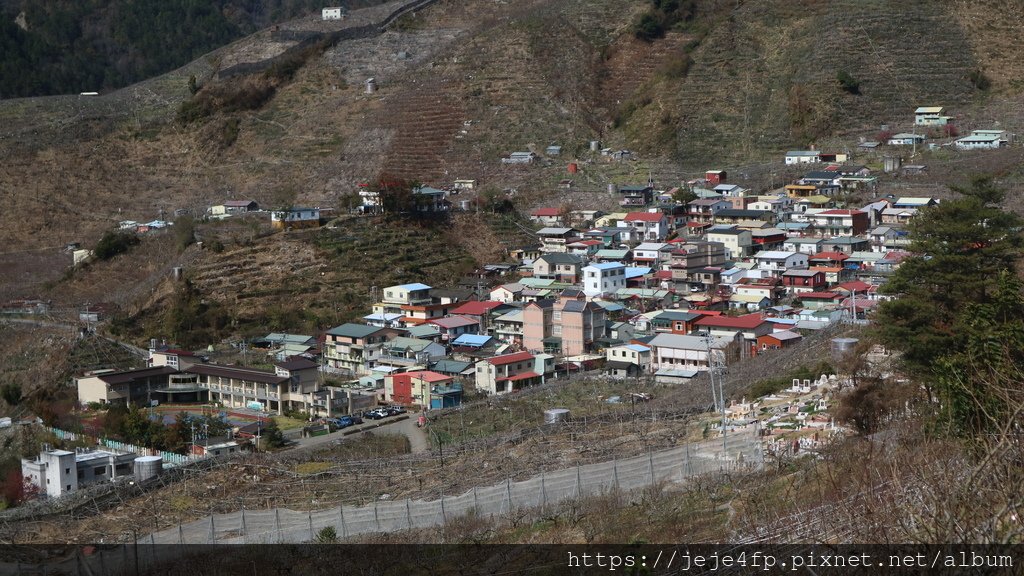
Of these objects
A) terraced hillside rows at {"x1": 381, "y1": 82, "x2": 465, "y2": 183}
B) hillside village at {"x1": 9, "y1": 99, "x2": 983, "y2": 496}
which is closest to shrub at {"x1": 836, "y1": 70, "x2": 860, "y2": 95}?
hillside village at {"x1": 9, "y1": 99, "x2": 983, "y2": 496}

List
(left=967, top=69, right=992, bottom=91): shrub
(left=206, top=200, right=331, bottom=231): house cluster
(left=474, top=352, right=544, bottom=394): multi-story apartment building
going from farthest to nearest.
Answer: (left=967, top=69, right=992, bottom=91): shrub → (left=206, top=200, right=331, bottom=231): house cluster → (left=474, top=352, right=544, bottom=394): multi-story apartment building

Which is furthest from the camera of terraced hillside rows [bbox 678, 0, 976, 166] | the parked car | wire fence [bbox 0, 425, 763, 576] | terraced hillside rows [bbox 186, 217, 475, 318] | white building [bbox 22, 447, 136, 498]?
terraced hillside rows [bbox 678, 0, 976, 166]

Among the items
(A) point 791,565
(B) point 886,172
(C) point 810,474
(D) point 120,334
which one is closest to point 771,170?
(B) point 886,172

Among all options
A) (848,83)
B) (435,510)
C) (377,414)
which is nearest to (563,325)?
(377,414)

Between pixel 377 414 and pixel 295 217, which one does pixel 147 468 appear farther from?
pixel 295 217

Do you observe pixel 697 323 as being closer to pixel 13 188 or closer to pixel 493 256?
pixel 493 256

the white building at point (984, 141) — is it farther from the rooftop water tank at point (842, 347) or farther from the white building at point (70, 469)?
the white building at point (70, 469)

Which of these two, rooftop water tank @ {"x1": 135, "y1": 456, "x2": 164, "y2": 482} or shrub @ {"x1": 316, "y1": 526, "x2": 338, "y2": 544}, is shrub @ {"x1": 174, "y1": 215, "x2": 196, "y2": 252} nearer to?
rooftop water tank @ {"x1": 135, "y1": 456, "x2": 164, "y2": 482}
